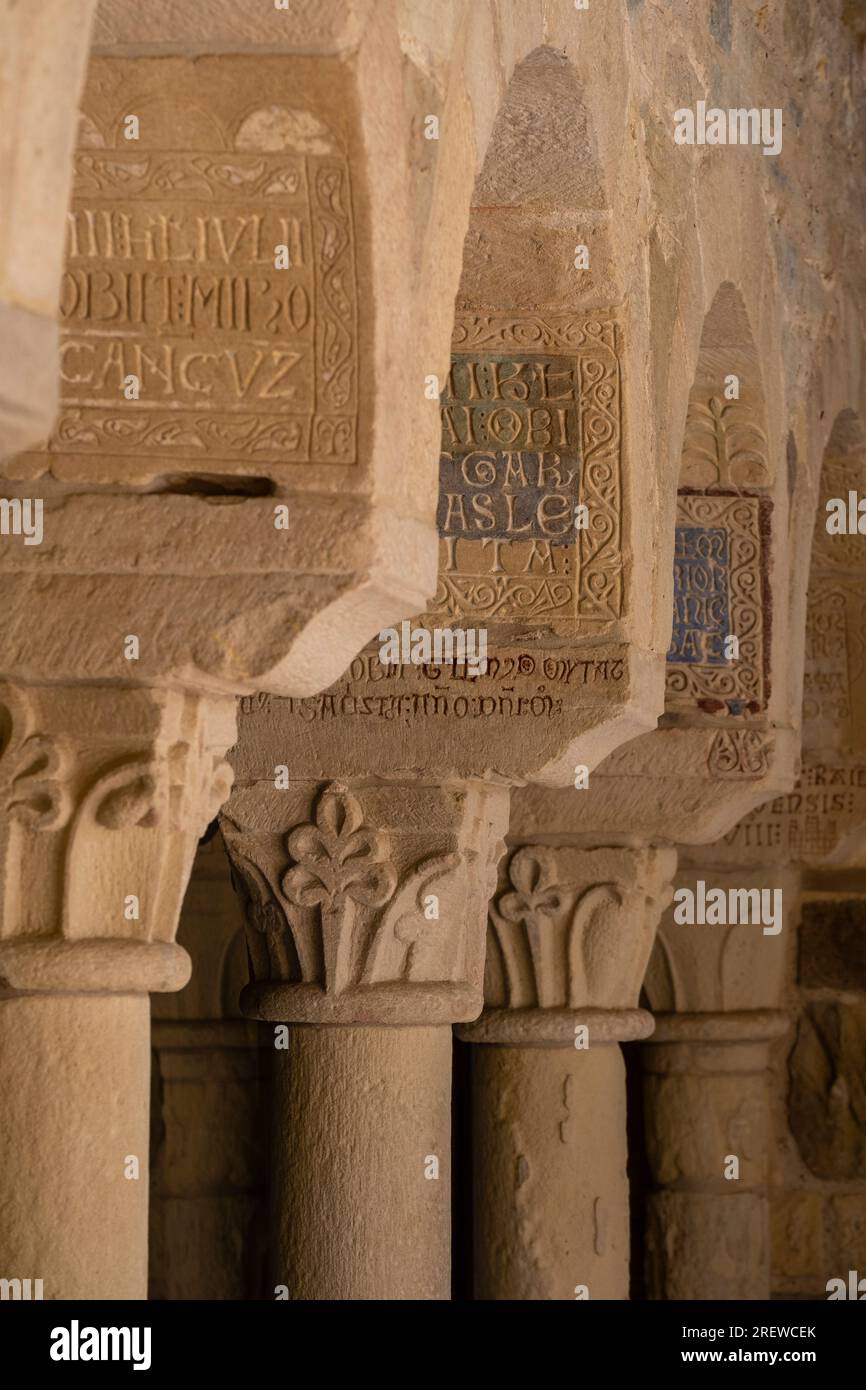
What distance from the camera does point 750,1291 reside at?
604cm

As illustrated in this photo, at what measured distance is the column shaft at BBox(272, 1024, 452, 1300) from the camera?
13.2 ft

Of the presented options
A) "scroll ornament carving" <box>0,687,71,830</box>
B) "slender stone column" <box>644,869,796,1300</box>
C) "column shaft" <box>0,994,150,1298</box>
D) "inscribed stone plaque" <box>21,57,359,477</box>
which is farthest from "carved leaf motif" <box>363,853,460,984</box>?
"slender stone column" <box>644,869,796,1300</box>

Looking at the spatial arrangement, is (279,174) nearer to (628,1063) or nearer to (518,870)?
(518,870)

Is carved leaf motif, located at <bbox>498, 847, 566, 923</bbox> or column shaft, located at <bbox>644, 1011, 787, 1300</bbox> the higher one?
carved leaf motif, located at <bbox>498, 847, 566, 923</bbox>

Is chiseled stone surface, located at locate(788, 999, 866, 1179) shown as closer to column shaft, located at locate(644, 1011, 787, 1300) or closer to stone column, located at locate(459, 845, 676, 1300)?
column shaft, located at locate(644, 1011, 787, 1300)

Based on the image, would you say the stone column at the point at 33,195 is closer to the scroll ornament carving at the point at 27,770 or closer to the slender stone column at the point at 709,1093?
the scroll ornament carving at the point at 27,770

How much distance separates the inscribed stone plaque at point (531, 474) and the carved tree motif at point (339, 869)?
454mm

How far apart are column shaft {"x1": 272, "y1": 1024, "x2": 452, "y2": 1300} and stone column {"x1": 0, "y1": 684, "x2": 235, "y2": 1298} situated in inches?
44.0

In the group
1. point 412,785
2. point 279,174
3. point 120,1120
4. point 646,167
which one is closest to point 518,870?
point 412,785

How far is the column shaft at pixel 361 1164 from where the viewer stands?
158 inches

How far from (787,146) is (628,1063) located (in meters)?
2.62

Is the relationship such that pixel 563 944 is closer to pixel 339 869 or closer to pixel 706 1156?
pixel 339 869

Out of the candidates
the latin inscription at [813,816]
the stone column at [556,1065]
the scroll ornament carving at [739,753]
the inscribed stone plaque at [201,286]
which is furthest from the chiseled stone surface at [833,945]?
the inscribed stone plaque at [201,286]

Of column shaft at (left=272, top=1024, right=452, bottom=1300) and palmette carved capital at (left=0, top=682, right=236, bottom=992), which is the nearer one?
palmette carved capital at (left=0, top=682, right=236, bottom=992)
